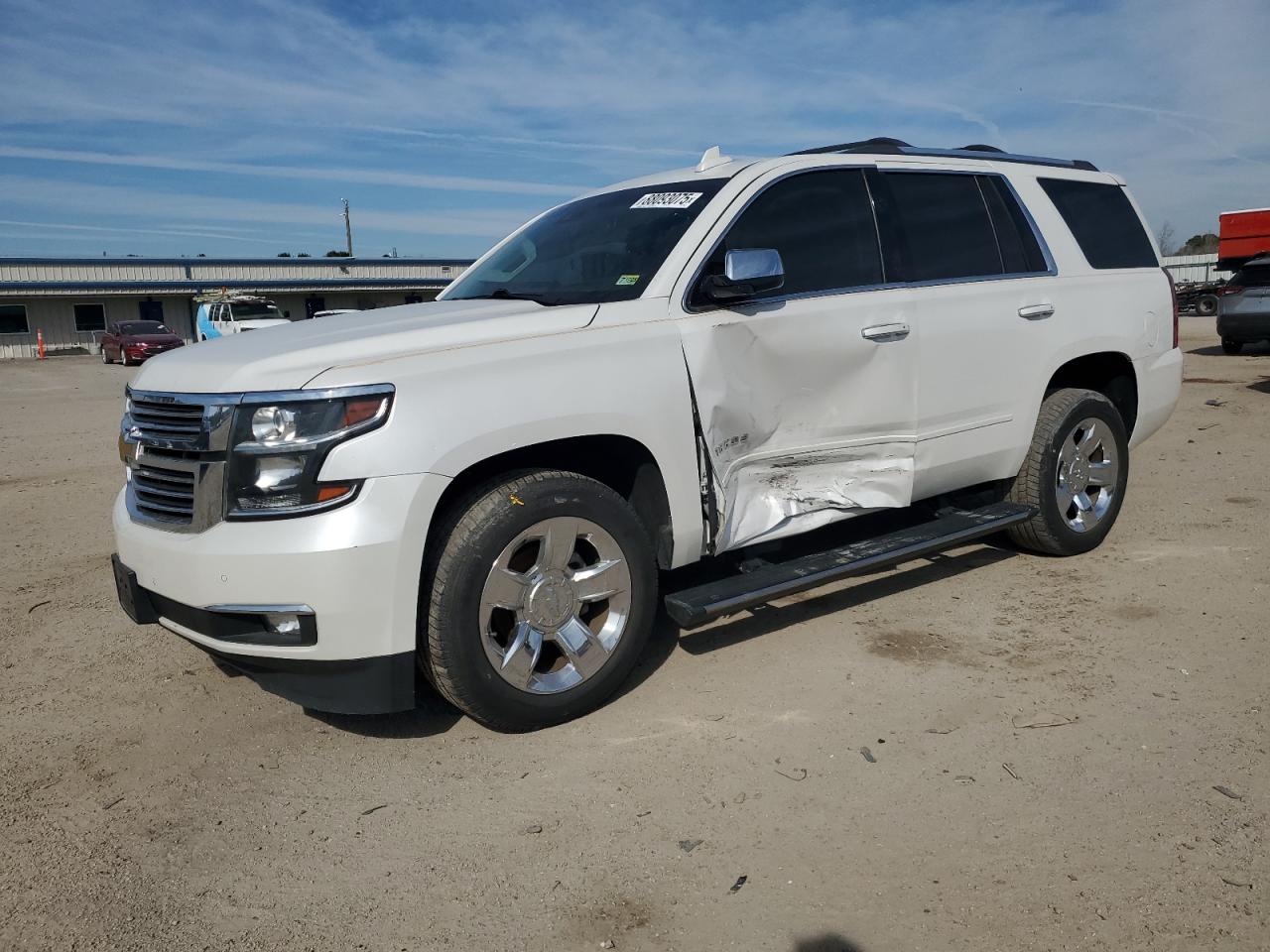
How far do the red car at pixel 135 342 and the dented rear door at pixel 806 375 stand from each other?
2781 centimetres

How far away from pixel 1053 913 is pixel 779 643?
1.92m

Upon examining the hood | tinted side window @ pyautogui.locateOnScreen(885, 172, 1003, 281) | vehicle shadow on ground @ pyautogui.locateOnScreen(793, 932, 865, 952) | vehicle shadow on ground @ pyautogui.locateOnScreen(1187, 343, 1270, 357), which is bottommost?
vehicle shadow on ground @ pyautogui.locateOnScreen(1187, 343, 1270, 357)

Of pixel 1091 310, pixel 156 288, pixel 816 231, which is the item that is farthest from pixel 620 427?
pixel 156 288

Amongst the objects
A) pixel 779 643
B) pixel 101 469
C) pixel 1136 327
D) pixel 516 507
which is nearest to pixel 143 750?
pixel 516 507

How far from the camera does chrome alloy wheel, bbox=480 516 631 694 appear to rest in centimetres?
335

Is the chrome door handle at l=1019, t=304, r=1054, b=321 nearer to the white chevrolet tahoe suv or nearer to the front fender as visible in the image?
the white chevrolet tahoe suv

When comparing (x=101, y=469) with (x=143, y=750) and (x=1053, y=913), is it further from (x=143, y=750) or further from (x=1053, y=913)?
(x=1053, y=913)

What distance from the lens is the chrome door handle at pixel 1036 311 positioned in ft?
16.0

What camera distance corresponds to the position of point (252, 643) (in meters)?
3.15

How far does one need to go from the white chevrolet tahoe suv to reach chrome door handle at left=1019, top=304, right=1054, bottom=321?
1 centimetres

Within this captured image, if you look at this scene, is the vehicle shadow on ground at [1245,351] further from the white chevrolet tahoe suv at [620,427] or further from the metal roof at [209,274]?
the metal roof at [209,274]

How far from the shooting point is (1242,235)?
3017 cm

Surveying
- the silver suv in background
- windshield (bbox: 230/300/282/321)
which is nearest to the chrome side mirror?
the silver suv in background

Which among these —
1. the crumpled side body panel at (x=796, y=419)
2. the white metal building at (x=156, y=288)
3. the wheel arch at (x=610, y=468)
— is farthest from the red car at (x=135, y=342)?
the crumpled side body panel at (x=796, y=419)
